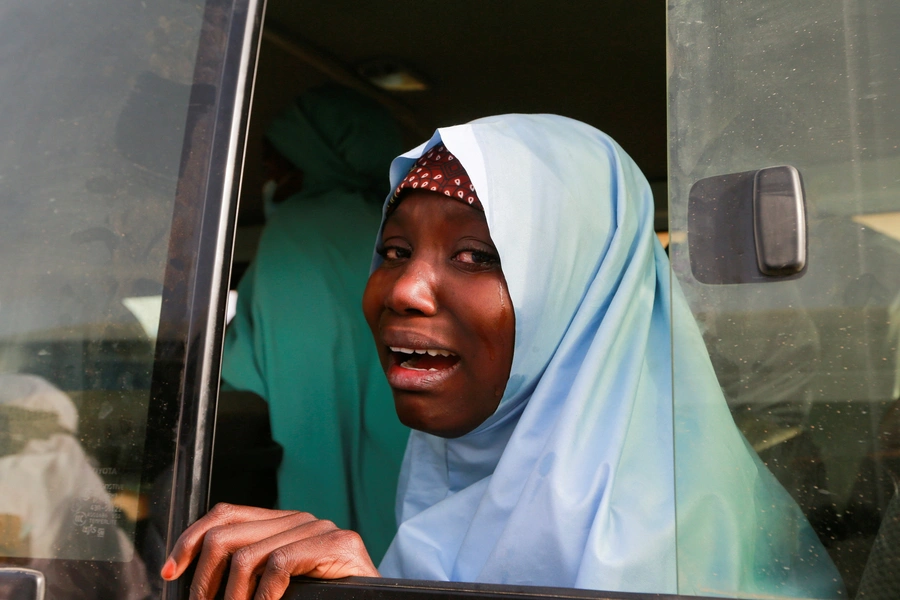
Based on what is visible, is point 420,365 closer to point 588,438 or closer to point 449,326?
point 449,326

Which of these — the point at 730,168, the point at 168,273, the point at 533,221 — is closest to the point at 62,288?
the point at 168,273

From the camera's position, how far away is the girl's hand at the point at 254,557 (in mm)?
998

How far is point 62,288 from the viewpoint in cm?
111

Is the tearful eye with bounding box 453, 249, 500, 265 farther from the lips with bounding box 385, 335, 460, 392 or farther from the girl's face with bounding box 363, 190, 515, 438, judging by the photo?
the lips with bounding box 385, 335, 460, 392

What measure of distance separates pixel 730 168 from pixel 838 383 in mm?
265

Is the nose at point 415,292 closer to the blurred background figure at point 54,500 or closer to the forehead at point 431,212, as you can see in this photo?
the forehead at point 431,212

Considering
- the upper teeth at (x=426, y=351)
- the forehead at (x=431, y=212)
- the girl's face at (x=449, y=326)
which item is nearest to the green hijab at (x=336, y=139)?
the forehead at (x=431, y=212)

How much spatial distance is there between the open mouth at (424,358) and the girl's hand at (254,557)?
48cm

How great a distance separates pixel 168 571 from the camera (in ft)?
3.31

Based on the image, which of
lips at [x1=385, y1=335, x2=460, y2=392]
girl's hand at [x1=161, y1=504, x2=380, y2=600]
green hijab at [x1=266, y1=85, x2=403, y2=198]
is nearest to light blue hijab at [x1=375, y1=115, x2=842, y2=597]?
lips at [x1=385, y1=335, x2=460, y2=392]

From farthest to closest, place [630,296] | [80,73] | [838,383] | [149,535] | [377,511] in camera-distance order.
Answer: [377,511] → [630,296] → [80,73] → [149,535] → [838,383]

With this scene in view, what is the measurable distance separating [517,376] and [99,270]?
729mm

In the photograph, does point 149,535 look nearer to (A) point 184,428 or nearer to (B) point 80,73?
(A) point 184,428

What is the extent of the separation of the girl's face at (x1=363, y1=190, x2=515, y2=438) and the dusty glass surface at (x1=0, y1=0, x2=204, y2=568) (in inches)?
20.2
